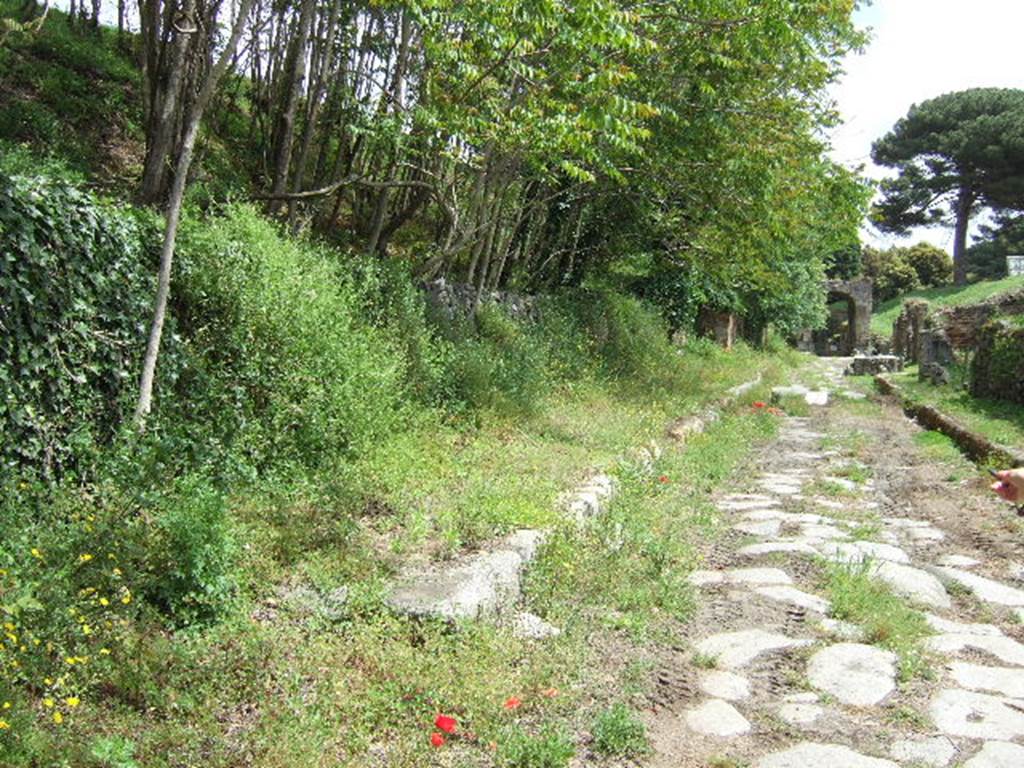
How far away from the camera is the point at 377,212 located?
10.4m

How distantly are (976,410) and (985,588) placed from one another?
9197 millimetres

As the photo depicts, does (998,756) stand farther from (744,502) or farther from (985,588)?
(744,502)

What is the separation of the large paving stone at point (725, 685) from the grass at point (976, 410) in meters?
7.66

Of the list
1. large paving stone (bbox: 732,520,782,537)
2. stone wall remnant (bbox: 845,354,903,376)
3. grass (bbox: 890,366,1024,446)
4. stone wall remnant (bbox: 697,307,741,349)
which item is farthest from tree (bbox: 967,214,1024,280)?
large paving stone (bbox: 732,520,782,537)

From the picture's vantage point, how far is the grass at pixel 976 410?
11029mm

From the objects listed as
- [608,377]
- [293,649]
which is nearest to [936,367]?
[608,377]

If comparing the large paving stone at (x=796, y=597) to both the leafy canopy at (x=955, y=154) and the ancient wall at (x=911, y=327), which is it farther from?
the leafy canopy at (x=955, y=154)

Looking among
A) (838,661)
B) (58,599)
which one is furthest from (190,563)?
(838,661)

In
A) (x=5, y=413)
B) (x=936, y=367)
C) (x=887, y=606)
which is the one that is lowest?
(x=887, y=606)

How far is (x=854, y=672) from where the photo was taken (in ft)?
13.6

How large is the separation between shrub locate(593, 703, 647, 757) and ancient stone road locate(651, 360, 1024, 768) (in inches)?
3.5

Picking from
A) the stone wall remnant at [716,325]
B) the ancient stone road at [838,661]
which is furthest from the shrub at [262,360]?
the stone wall remnant at [716,325]

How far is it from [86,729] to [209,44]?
6.81m

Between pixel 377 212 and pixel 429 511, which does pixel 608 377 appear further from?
pixel 429 511
